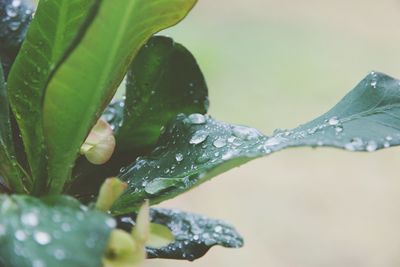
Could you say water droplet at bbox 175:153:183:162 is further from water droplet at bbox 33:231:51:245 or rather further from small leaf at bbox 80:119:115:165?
water droplet at bbox 33:231:51:245

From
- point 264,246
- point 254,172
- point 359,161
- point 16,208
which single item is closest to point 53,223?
point 16,208

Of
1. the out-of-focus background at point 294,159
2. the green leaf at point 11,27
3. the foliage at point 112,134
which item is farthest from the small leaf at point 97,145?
the out-of-focus background at point 294,159

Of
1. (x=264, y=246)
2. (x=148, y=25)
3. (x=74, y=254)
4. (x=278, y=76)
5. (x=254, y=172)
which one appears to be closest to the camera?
(x=74, y=254)

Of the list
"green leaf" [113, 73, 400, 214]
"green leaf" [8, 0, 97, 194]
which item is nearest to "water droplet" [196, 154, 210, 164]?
"green leaf" [113, 73, 400, 214]

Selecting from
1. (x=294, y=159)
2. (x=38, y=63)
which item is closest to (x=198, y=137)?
(x=38, y=63)

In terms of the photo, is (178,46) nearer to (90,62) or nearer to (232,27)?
(90,62)

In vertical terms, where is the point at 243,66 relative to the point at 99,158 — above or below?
below

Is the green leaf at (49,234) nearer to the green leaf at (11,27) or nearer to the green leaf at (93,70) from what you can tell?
the green leaf at (93,70)

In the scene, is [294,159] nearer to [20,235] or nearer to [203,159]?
[203,159]
